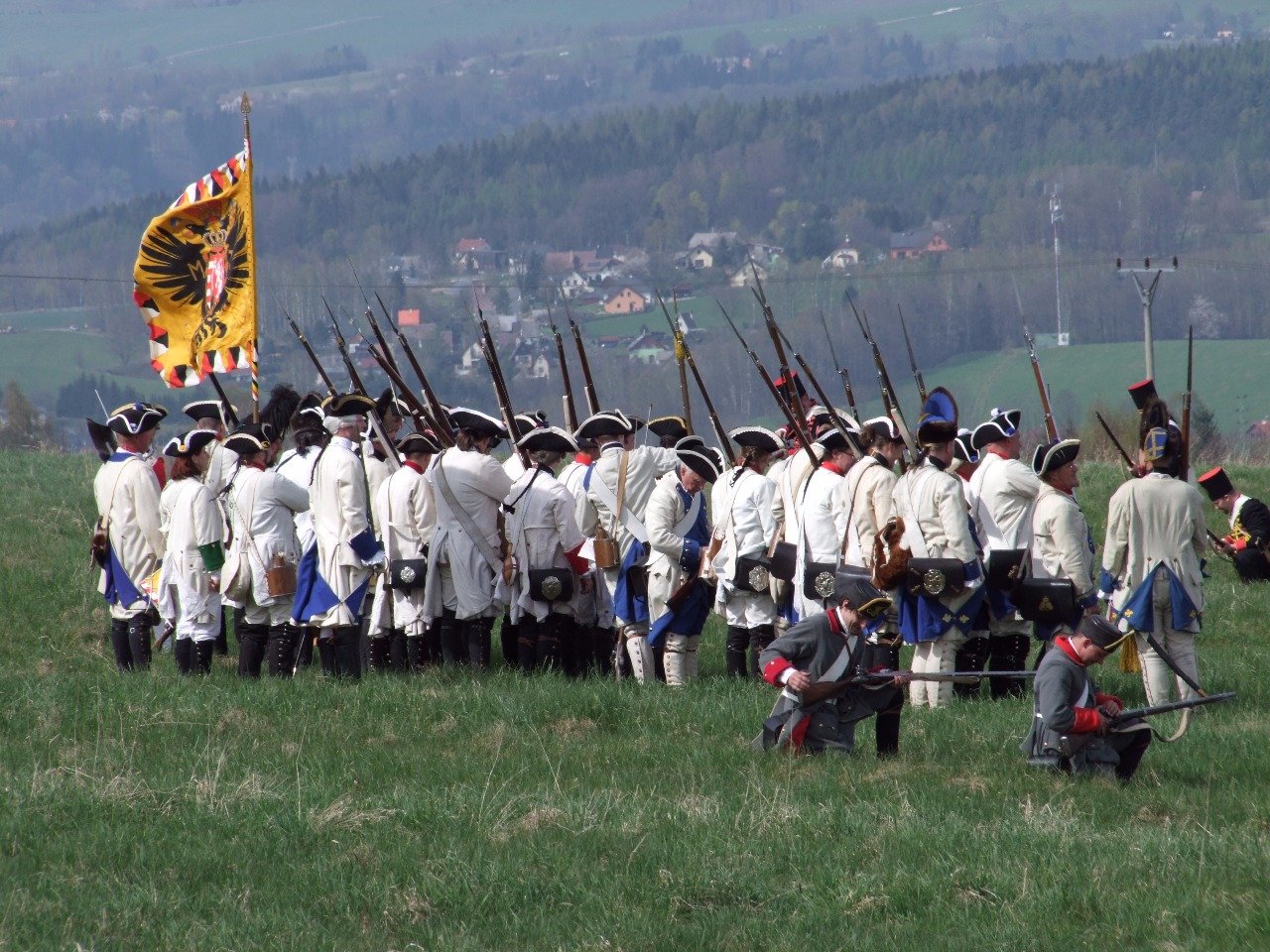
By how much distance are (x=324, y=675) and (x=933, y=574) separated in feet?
12.8

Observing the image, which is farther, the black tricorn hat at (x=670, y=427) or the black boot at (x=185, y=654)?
the black tricorn hat at (x=670, y=427)

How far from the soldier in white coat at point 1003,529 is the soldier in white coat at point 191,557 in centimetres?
495

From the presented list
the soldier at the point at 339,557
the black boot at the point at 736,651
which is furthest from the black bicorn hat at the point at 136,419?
the black boot at the point at 736,651

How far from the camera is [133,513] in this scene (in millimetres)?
13336

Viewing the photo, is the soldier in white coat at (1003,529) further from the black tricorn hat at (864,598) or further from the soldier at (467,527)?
the soldier at (467,527)

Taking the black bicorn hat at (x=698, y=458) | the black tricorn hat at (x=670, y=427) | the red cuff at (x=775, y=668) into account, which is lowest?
the red cuff at (x=775, y=668)

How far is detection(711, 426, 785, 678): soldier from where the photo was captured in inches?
523

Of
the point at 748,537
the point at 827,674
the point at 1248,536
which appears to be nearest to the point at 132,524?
the point at 748,537

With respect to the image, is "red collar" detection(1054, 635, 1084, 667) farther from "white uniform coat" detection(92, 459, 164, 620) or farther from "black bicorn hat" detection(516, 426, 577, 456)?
"white uniform coat" detection(92, 459, 164, 620)

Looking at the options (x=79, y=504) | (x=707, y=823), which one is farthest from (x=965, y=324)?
(x=707, y=823)

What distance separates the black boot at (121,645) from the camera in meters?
13.8

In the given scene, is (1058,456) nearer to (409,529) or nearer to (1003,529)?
(1003,529)

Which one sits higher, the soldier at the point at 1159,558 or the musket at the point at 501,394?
the musket at the point at 501,394

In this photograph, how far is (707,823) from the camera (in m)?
8.79
